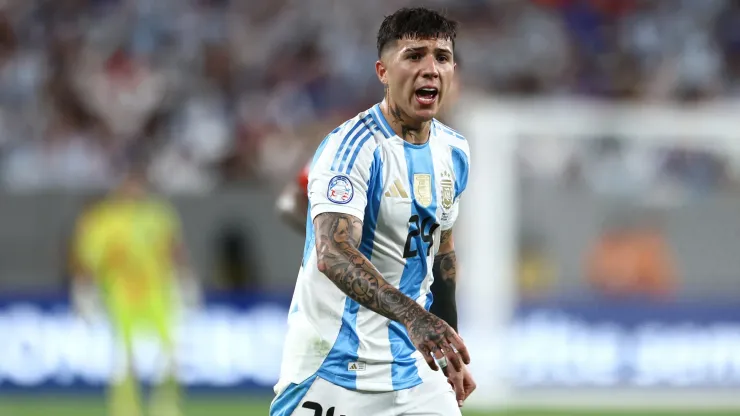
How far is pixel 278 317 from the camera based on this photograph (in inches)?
526

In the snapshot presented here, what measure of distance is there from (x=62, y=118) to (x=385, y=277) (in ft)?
33.9

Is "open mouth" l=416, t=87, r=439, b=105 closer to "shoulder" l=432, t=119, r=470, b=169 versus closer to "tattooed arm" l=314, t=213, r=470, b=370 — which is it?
"shoulder" l=432, t=119, r=470, b=169

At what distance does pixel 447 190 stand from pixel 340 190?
19.8 inches

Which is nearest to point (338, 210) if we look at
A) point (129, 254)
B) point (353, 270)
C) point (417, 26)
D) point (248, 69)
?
point (353, 270)

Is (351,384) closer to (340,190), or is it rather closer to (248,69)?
(340,190)

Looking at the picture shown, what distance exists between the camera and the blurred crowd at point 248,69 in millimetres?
14203

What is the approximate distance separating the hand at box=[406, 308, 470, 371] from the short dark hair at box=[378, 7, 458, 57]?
3.34 ft

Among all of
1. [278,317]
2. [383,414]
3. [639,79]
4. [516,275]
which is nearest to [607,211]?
[516,275]

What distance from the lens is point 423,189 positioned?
4637mm

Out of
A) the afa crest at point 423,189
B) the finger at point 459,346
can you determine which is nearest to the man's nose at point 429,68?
the afa crest at point 423,189

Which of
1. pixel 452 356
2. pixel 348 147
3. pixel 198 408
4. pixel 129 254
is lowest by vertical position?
pixel 198 408

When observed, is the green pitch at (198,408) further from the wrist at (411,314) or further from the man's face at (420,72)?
the wrist at (411,314)

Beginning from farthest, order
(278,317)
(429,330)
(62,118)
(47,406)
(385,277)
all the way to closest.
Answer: (62,118), (278,317), (47,406), (385,277), (429,330)

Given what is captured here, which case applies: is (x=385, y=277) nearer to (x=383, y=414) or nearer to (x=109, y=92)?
(x=383, y=414)
